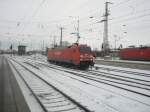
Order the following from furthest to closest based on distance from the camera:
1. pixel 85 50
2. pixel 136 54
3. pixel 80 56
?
pixel 136 54, pixel 85 50, pixel 80 56

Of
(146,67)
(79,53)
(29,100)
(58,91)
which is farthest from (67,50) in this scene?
(29,100)

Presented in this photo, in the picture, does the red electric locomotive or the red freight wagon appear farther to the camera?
the red freight wagon

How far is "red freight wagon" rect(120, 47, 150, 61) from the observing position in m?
34.8

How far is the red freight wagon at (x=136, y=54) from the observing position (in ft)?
114

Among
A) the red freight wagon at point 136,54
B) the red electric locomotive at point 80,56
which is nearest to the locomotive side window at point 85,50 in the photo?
the red electric locomotive at point 80,56

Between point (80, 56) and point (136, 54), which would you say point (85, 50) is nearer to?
point (80, 56)

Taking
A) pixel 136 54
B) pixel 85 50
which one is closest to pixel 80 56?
pixel 85 50

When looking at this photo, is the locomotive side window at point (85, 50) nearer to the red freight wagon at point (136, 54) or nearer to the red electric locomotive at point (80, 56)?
the red electric locomotive at point (80, 56)

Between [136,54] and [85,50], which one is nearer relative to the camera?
[85,50]

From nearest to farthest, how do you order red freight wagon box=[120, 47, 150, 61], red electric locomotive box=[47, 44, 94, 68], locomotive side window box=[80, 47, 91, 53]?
1. red electric locomotive box=[47, 44, 94, 68]
2. locomotive side window box=[80, 47, 91, 53]
3. red freight wagon box=[120, 47, 150, 61]

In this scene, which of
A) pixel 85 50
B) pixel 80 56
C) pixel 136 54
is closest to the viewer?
pixel 80 56

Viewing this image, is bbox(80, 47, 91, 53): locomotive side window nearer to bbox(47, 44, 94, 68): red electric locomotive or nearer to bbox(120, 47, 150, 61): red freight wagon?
bbox(47, 44, 94, 68): red electric locomotive

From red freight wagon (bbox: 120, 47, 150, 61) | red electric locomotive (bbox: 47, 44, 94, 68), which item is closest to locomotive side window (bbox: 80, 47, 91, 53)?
red electric locomotive (bbox: 47, 44, 94, 68)

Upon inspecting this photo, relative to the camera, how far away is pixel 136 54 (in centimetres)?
3788
